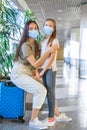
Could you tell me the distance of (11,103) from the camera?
13.1 ft

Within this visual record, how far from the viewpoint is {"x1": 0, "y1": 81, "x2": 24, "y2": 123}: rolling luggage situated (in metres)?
4.00

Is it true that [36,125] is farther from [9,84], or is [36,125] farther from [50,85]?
[9,84]

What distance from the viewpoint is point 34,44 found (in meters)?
3.92

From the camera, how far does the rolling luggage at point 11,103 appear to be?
4000 mm

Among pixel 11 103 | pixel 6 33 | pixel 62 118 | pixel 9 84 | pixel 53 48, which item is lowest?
pixel 62 118

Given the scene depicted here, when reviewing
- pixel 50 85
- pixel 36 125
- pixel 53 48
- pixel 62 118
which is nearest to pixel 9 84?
pixel 50 85

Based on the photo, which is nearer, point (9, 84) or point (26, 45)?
point (26, 45)

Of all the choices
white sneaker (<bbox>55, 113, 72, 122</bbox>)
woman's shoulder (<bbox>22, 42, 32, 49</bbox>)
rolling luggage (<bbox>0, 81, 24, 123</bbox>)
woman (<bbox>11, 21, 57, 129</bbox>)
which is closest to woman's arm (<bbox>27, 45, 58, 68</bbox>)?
woman (<bbox>11, 21, 57, 129</bbox>)

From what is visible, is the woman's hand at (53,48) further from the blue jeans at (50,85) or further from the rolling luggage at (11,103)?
the rolling luggage at (11,103)

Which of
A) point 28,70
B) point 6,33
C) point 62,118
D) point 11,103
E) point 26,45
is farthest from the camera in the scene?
point 6,33

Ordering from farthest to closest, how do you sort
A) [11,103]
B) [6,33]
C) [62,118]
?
[6,33]
[62,118]
[11,103]

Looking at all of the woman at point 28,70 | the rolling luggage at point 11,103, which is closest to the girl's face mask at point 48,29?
the woman at point 28,70

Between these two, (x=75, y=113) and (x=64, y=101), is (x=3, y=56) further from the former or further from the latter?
(x=64, y=101)

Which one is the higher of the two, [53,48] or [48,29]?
[48,29]
